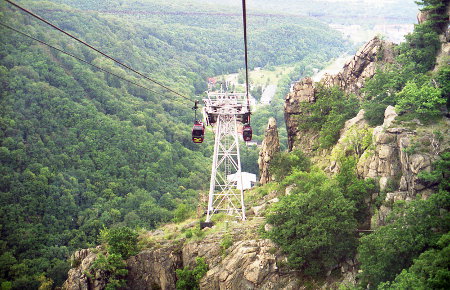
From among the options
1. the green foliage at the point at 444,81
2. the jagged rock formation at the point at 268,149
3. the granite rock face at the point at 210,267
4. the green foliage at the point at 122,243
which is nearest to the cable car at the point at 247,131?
the granite rock face at the point at 210,267

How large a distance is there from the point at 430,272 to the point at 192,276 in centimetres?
1598

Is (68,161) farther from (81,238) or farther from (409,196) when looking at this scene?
(409,196)

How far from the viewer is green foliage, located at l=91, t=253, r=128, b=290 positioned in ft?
115

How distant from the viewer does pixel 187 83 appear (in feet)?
461

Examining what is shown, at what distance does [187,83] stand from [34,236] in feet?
259

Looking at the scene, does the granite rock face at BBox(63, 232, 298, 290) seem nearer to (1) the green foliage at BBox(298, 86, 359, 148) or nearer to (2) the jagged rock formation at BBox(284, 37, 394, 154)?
(1) the green foliage at BBox(298, 86, 359, 148)

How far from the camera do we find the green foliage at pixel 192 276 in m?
33.0

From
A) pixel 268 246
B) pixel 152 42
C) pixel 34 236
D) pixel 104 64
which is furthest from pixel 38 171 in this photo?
pixel 152 42

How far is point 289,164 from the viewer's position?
42.2 meters

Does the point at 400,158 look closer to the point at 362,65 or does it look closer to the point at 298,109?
the point at 362,65

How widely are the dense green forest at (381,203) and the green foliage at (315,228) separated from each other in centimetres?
6

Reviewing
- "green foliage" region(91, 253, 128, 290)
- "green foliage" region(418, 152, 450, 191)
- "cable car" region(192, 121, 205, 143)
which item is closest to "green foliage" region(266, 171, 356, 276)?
"green foliage" region(418, 152, 450, 191)

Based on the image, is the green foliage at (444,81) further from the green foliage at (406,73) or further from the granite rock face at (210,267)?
the granite rock face at (210,267)

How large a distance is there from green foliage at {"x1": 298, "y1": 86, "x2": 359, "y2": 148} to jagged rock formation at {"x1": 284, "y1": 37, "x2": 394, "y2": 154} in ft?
2.82
